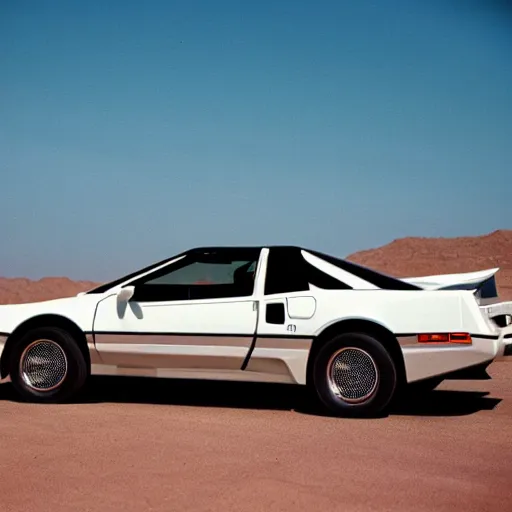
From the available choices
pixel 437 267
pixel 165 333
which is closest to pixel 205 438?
pixel 165 333

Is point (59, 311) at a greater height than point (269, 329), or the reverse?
point (59, 311)

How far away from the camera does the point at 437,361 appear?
7973 millimetres

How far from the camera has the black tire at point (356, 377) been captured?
797cm

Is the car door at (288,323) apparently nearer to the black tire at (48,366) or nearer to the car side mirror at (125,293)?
the car side mirror at (125,293)

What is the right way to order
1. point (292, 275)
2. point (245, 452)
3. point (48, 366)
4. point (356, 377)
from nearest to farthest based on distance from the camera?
point (245, 452), point (356, 377), point (292, 275), point (48, 366)

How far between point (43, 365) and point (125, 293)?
1093mm

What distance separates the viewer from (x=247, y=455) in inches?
246

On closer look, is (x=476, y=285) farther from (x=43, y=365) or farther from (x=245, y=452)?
(x=43, y=365)

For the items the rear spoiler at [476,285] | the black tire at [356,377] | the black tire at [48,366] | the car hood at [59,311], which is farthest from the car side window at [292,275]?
the black tire at [48,366]

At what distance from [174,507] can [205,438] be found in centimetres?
208

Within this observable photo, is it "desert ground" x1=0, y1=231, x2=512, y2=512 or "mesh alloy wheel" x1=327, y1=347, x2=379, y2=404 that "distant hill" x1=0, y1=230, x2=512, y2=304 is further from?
"mesh alloy wheel" x1=327, y1=347, x2=379, y2=404

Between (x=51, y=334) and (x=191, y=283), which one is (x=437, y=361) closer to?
(x=191, y=283)

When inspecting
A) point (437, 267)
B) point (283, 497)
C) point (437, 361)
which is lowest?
point (283, 497)

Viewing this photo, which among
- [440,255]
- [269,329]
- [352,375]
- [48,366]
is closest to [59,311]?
[48,366]
